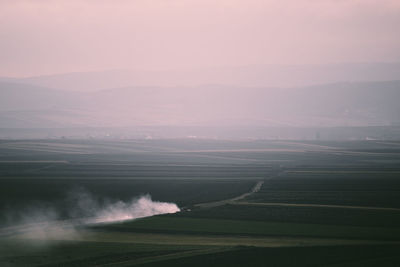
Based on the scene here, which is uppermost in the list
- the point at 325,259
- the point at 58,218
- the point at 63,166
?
the point at 63,166

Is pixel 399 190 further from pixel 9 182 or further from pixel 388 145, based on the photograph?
pixel 388 145

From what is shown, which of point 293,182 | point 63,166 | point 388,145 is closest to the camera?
point 293,182

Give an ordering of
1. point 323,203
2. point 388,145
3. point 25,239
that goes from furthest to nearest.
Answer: point 388,145, point 323,203, point 25,239

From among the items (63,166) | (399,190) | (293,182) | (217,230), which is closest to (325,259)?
(217,230)

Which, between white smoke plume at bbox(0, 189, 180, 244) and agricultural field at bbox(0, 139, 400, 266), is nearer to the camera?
agricultural field at bbox(0, 139, 400, 266)

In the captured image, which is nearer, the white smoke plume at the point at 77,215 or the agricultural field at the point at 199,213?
the agricultural field at the point at 199,213
